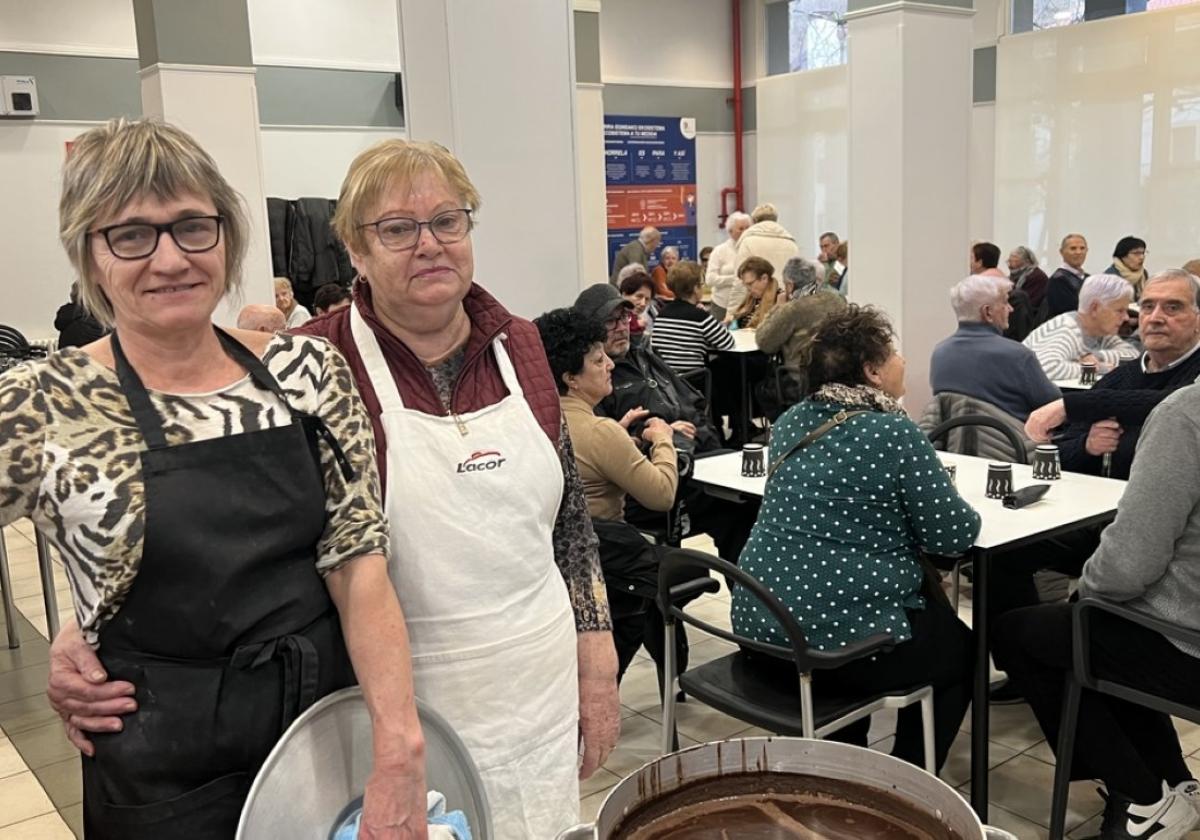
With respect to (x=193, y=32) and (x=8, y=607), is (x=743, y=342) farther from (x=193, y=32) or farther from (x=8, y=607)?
(x=8, y=607)

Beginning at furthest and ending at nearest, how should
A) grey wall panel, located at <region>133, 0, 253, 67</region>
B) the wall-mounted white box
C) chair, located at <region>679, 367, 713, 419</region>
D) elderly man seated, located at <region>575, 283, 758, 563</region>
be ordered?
the wall-mounted white box < chair, located at <region>679, 367, 713, 419</region> < grey wall panel, located at <region>133, 0, 253, 67</region> < elderly man seated, located at <region>575, 283, 758, 563</region>

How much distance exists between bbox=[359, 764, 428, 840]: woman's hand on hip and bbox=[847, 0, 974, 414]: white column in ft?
14.4

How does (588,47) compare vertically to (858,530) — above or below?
above

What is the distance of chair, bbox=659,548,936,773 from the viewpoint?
2336 mm

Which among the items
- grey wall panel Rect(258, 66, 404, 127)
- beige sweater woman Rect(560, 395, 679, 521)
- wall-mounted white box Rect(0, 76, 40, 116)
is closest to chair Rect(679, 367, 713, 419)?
beige sweater woman Rect(560, 395, 679, 521)

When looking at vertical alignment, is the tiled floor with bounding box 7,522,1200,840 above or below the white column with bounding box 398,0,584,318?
below

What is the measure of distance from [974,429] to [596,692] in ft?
8.47

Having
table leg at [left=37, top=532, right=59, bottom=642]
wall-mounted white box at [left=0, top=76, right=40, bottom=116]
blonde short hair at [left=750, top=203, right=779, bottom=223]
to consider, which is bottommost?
table leg at [left=37, top=532, right=59, bottom=642]

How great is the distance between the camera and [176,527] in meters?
1.17

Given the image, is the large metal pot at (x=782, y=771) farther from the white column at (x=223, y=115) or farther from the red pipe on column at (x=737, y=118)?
the red pipe on column at (x=737, y=118)

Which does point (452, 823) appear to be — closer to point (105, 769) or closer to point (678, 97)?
point (105, 769)

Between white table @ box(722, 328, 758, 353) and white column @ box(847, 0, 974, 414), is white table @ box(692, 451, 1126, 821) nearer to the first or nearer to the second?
white column @ box(847, 0, 974, 414)

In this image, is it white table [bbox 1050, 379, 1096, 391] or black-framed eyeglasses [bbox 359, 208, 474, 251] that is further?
white table [bbox 1050, 379, 1096, 391]

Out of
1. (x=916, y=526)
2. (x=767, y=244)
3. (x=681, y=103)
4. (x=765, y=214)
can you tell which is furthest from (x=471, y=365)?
(x=681, y=103)
